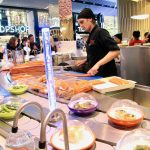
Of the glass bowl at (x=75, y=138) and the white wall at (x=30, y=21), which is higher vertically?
the white wall at (x=30, y=21)

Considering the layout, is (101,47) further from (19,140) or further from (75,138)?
(19,140)

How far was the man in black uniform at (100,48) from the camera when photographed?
2.58 meters

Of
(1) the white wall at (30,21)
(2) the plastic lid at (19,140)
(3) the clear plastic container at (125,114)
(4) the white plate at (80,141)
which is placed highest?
(1) the white wall at (30,21)

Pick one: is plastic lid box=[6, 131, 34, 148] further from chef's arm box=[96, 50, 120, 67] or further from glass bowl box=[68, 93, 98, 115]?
chef's arm box=[96, 50, 120, 67]

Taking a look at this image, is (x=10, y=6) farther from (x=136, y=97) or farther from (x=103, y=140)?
(x=103, y=140)

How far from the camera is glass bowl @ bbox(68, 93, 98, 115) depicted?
138 cm

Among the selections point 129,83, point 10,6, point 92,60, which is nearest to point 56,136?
point 129,83

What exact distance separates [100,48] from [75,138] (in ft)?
6.08

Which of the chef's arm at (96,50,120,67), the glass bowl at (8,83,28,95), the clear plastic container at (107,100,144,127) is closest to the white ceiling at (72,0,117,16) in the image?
the chef's arm at (96,50,120,67)

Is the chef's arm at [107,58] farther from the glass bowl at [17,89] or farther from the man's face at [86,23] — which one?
the glass bowl at [17,89]

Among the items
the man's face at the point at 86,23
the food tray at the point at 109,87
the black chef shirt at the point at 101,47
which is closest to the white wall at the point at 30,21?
the man's face at the point at 86,23

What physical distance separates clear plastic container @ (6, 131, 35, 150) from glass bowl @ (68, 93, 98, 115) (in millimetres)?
515

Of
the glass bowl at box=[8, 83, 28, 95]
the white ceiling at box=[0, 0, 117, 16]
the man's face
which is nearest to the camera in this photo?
the glass bowl at box=[8, 83, 28, 95]

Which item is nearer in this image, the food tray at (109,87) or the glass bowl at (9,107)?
the glass bowl at (9,107)
